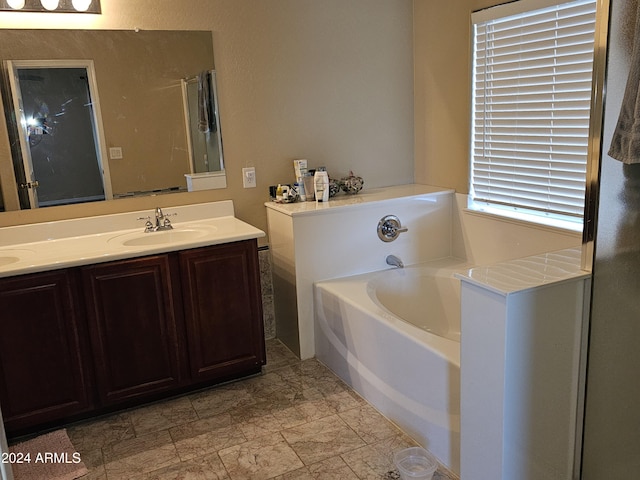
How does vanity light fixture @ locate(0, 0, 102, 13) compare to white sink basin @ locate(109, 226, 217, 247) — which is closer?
vanity light fixture @ locate(0, 0, 102, 13)

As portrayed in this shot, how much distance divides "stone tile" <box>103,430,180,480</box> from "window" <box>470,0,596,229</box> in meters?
2.09

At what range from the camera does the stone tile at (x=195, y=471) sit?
220cm

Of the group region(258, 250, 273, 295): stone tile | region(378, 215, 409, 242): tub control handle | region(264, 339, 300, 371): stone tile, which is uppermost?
region(378, 215, 409, 242): tub control handle

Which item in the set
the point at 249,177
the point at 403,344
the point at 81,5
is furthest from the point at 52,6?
the point at 403,344

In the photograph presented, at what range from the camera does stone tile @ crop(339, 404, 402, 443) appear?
2.42 metres

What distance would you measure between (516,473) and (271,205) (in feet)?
6.37

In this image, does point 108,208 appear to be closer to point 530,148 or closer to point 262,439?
point 262,439

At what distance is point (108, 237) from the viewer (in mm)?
2832

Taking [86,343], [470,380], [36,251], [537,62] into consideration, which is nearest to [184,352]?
[86,343]

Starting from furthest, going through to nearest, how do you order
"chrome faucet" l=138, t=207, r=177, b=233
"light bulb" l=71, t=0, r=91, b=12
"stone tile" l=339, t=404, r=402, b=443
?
"chrome faucet" l=138, t=207, r=177, b=233 → "light bulb" l=71, t=0, r=91, b=12 → "stone tile" l=339, t=404, r=402, b=443

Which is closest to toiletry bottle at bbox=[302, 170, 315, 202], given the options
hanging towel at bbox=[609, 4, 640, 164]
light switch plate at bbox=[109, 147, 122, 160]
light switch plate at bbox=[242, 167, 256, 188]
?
light switch plate at bbox=[242, 167, 256, 188]

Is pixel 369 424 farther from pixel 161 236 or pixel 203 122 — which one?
pixel 203 122

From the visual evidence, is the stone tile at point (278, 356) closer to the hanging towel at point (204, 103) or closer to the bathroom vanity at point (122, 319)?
the bathroom vanity at point (122, 319)

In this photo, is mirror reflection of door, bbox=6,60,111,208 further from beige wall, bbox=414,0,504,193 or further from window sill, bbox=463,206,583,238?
window sill, bbox=463,206,583,238
